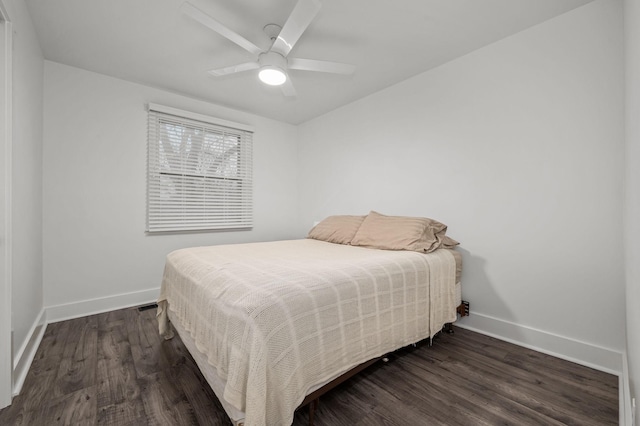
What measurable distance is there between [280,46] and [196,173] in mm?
2032

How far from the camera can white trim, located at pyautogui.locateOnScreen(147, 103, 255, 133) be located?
3.08 m

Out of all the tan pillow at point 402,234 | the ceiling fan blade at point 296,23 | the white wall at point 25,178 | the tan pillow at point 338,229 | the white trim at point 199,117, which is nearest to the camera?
the ceiling fan blade at point 296,23

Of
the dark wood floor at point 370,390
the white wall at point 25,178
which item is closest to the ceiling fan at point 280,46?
the white wall at point 25,178

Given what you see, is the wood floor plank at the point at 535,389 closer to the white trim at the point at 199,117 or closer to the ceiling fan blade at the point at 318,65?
the ceiling fan blade at the point at 318,65

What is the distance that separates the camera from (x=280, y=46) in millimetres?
1996

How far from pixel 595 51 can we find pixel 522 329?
2052mm

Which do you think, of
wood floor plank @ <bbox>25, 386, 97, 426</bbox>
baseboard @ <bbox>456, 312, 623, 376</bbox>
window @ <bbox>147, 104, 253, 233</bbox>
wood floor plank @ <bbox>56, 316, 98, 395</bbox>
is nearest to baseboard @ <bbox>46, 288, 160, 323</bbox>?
wood floor plank @ <bbox>56, 316, 98, 395</bbox>

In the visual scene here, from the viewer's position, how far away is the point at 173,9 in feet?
6.36

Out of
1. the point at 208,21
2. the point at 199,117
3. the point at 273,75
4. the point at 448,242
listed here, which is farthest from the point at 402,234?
the point at 199,117

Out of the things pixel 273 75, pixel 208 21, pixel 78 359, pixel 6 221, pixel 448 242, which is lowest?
pixel 78 359

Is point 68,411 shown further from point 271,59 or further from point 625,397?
point 625,397

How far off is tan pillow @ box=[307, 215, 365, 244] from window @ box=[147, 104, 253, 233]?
1237 millimetres

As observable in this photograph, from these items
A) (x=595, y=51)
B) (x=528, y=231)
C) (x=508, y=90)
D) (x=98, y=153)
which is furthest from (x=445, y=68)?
(x=98, y=153)

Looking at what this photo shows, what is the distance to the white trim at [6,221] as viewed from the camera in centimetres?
143
